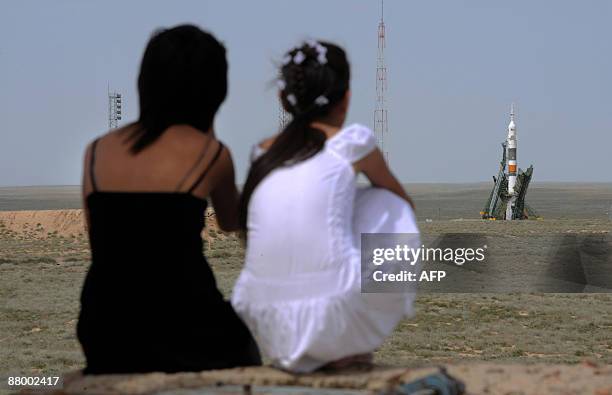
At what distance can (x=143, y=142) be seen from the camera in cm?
284

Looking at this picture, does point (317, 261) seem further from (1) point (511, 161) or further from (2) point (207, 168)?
(1) point (511, 161)

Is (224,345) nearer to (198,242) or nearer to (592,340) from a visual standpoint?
(198,242)

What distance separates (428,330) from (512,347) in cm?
154

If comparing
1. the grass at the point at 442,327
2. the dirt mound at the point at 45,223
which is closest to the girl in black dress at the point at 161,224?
the grass at the point at 442,327

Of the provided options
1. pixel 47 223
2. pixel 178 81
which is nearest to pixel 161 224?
pixel 178 81

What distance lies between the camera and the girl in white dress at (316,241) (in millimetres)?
2686

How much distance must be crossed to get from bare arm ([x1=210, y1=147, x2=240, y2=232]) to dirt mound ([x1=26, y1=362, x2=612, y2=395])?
0.50 m

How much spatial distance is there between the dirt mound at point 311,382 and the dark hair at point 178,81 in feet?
2.38

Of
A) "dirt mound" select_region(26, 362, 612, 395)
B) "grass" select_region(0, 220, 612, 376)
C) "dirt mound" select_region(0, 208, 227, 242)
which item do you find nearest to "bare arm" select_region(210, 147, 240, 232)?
"dirt mound" select_region(26, 362, 612, 395)

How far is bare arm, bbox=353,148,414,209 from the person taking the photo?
282 centimetres

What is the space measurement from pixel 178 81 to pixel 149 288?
0.65 metres

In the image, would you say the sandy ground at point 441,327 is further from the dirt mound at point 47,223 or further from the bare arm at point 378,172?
the dirt mound at point 47,223

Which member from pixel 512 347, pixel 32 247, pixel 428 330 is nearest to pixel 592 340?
pixel 512 347

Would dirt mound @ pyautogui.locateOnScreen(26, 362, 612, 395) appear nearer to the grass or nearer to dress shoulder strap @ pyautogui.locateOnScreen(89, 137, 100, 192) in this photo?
dress shoulder strap @ pyautogui.locateOnScreen(89, 137, 100, 192)
